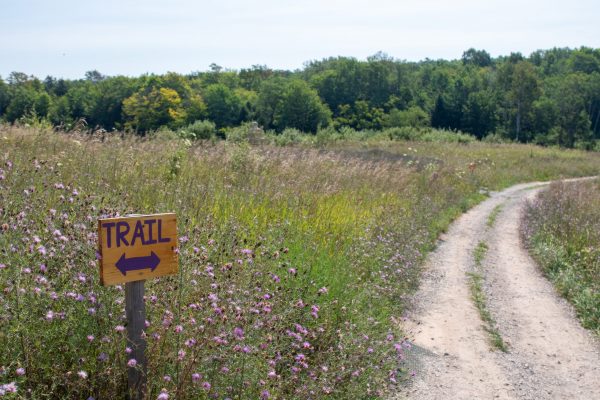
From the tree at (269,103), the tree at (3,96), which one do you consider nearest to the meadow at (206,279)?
the tree at (3,96)

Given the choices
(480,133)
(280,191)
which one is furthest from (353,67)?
(280,191)

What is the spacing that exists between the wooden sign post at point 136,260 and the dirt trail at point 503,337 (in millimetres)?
2944

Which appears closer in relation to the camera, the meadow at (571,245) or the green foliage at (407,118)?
the meadow at (571,245)

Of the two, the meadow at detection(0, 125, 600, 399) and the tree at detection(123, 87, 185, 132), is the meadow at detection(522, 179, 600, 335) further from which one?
the tree at detection(123, 87, 185, 132)

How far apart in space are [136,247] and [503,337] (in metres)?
5.76

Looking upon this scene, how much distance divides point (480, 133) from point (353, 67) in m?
33.7

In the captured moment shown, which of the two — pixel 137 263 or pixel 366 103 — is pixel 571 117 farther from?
pixel 137 263

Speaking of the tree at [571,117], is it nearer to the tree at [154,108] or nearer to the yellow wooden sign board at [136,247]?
the tree at [154,108]

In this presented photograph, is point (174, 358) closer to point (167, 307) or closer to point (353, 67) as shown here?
point (167, 307)

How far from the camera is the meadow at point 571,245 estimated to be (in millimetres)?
9070

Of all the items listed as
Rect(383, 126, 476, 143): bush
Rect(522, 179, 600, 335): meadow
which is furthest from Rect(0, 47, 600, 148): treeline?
Rect(522, 179, 600, 335): meadow

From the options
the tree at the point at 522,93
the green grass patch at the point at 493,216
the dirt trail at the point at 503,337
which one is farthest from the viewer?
the tree at the point at 522,93

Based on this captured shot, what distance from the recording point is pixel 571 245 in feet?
39.8

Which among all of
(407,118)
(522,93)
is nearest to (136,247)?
(407,118)
